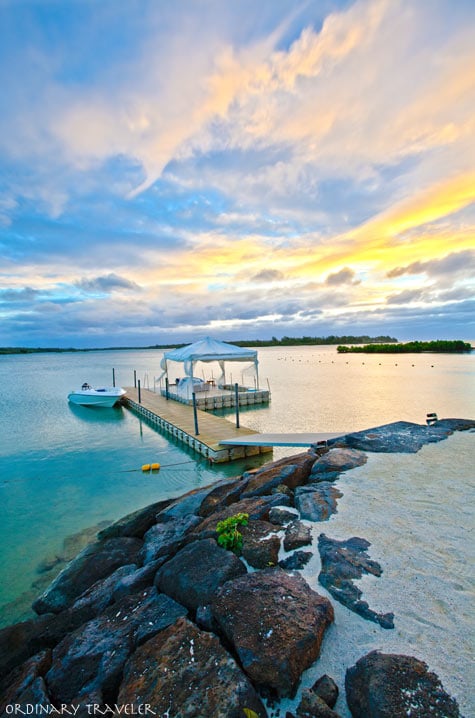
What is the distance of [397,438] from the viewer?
299 inches

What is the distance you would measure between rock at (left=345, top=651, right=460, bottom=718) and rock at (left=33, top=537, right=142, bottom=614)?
4.09 meters

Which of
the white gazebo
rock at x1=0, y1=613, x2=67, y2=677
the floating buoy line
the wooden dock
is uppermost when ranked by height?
the white gazebo

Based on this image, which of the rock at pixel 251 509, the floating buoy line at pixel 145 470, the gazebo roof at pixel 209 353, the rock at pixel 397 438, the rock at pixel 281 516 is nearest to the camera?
the rock at pixel 281 516

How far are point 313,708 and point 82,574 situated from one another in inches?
180

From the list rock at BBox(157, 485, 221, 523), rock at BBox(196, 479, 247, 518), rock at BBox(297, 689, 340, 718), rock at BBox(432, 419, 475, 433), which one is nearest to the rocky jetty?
rock at BBox(297, 689, 340, 718)

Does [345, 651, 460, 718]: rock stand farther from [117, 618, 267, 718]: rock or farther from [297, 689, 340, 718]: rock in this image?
[117, 618, 267, 718]: rock

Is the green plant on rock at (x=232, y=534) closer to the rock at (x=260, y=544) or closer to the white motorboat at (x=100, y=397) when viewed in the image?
the rock at (x=260, y=544)

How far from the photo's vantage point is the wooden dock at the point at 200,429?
43.6ft

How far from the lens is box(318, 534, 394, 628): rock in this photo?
295cm

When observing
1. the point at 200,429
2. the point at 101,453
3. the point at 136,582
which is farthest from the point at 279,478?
the point at 101,453

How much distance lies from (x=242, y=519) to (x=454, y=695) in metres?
2.62

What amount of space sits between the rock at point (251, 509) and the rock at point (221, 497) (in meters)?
0.85

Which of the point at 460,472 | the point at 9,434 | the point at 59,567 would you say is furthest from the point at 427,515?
the point at 9,434

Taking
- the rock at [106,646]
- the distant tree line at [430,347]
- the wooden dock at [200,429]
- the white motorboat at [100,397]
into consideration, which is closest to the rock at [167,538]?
the rock at [106,646]
